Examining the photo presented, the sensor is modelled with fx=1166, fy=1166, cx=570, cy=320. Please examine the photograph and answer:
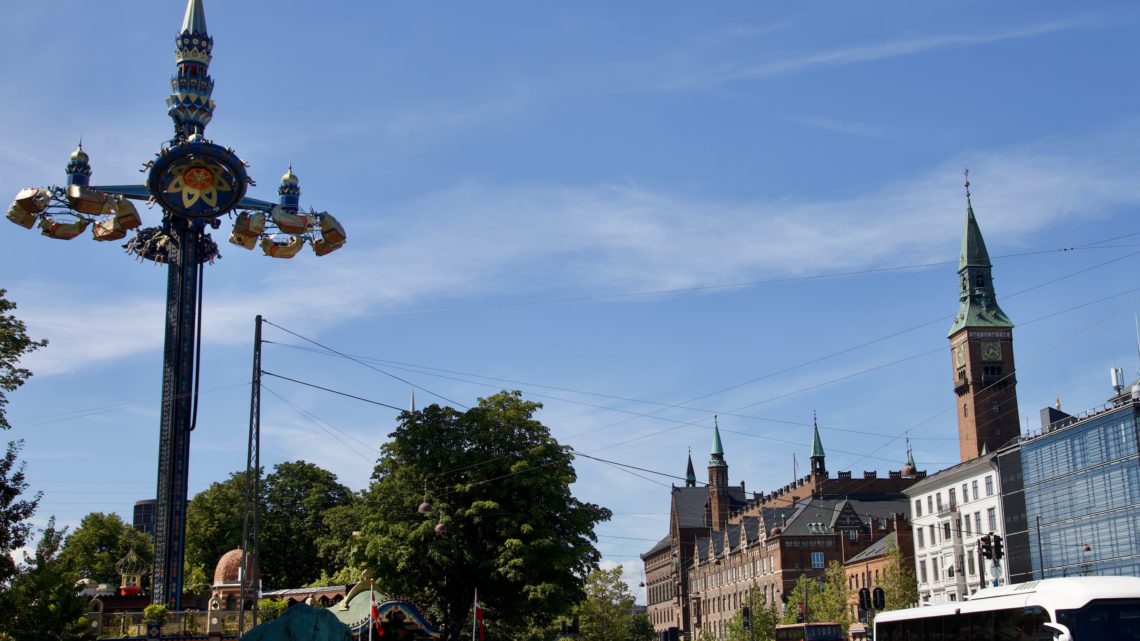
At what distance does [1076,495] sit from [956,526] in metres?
16.8

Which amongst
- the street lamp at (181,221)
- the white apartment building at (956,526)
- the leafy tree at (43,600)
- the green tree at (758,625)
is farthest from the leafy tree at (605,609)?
the leafy tree at (43,600)

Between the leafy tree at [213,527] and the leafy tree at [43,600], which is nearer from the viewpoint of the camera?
the leafy tree at [43,600]

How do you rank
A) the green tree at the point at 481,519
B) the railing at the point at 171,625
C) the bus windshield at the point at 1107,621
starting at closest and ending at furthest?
the bus windshield at the point at 1107,621 < the railing at the point at 171,625 < the green tree at the point at 481,519

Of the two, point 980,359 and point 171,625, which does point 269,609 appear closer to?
point 171,625

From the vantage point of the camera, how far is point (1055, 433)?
239 ft

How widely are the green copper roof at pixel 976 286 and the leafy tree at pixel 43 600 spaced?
10868 cm

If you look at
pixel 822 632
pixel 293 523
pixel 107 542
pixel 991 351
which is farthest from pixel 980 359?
pixel 107 542

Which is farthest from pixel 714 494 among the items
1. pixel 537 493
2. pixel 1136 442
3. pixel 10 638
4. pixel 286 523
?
pixel 10 638

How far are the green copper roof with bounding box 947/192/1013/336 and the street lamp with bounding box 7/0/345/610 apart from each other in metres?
92.3

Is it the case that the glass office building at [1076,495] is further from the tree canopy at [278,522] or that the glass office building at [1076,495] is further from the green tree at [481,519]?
the tree canopy at [278,522]

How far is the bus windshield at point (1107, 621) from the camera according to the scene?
23.8 metres

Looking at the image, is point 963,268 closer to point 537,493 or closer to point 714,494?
point 714,494

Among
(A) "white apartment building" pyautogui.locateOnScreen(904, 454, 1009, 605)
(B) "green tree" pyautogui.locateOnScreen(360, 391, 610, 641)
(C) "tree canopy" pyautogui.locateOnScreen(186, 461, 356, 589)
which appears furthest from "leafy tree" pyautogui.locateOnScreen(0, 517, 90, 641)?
(A) "white apartment building" pyautogui.locateOnScreen(904, 454, 1009, 605)

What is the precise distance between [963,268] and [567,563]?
92.2 meters
